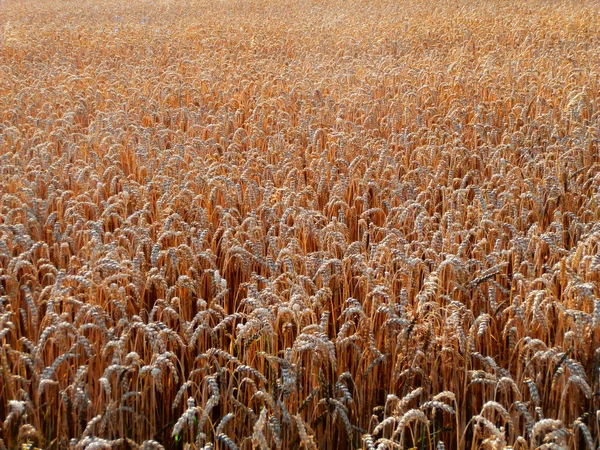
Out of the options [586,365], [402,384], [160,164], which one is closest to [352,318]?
[402,384]

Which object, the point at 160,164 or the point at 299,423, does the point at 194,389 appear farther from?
the point at 160,164

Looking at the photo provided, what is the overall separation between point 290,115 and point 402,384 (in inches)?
121

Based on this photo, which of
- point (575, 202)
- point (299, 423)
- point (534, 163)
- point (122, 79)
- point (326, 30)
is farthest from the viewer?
point (326, 30)

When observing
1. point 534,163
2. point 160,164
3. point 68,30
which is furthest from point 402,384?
point 68,30

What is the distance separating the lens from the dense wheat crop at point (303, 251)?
1876mm

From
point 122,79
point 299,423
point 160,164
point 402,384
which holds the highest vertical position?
point 122,79

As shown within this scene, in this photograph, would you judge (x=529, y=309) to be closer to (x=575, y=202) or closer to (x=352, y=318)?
(x=352, y=318)

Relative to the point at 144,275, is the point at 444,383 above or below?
below

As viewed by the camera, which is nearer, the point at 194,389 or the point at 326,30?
the point at 194,389

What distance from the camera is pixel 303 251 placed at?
2795mm

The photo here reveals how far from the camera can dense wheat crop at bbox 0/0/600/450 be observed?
73.9 inches

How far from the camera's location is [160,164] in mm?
3688

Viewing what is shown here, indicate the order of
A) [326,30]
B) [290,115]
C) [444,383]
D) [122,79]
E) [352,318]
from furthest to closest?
[326,30] → [122,79] → [290,115] → [352,318] → [444,383]

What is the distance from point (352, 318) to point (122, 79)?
4.19 metres
